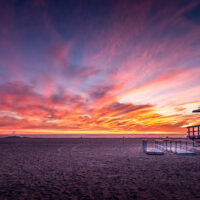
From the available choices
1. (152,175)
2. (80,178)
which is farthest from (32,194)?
(152,175)

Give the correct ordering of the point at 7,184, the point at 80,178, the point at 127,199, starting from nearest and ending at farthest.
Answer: the point at 127,199 < the point at 7,184 < the point at 80,178

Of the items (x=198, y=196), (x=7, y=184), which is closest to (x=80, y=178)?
(x=7, y=184)

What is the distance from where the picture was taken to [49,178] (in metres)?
10.1

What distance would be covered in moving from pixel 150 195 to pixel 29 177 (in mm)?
7024

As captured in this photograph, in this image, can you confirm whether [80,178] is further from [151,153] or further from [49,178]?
[151,153]

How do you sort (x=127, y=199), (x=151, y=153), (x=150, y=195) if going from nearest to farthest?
(x=127, y=199), (x=150, y=195), (x=151, y=153)

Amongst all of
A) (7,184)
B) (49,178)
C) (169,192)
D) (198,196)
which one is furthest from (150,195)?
(7,184)

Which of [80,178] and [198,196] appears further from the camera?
[80,178]

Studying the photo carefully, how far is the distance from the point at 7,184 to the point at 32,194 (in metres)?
2.36

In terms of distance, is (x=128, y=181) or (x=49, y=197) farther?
(x=128, y=181)

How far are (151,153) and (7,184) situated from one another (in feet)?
52.0

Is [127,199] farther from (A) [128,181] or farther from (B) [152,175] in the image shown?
(B) [152,175]

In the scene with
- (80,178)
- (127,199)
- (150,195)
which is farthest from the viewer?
(80,178)

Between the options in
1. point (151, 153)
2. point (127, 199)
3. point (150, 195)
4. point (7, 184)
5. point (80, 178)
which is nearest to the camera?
point (127, 199)
